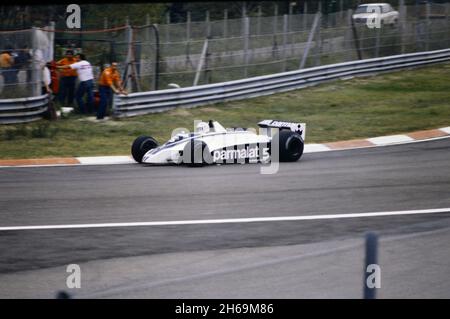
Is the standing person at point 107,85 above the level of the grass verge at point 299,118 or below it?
above

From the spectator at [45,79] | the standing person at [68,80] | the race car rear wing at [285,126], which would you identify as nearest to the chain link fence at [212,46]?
the spectator at [45,79]

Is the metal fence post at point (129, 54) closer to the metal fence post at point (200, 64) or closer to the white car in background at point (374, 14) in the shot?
the metal fence post at point (200, 64)

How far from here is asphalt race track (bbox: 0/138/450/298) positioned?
609cm

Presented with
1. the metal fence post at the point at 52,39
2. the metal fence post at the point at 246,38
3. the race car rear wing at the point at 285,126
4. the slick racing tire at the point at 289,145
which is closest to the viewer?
the slick racing tire at the point at 289,145

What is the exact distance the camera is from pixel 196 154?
1255cm

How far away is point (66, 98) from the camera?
59.1ft

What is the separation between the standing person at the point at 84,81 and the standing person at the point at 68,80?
0.12 metres

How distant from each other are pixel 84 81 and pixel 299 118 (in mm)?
4462

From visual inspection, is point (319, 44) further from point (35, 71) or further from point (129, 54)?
point (35, 71)

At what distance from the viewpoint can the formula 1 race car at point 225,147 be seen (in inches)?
492

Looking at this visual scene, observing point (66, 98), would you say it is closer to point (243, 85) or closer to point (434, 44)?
point (243, 85)

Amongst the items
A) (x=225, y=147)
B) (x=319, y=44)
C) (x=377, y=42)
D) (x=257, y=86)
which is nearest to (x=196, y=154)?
(x=225, y=147)

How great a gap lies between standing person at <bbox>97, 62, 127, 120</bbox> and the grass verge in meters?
0.33
